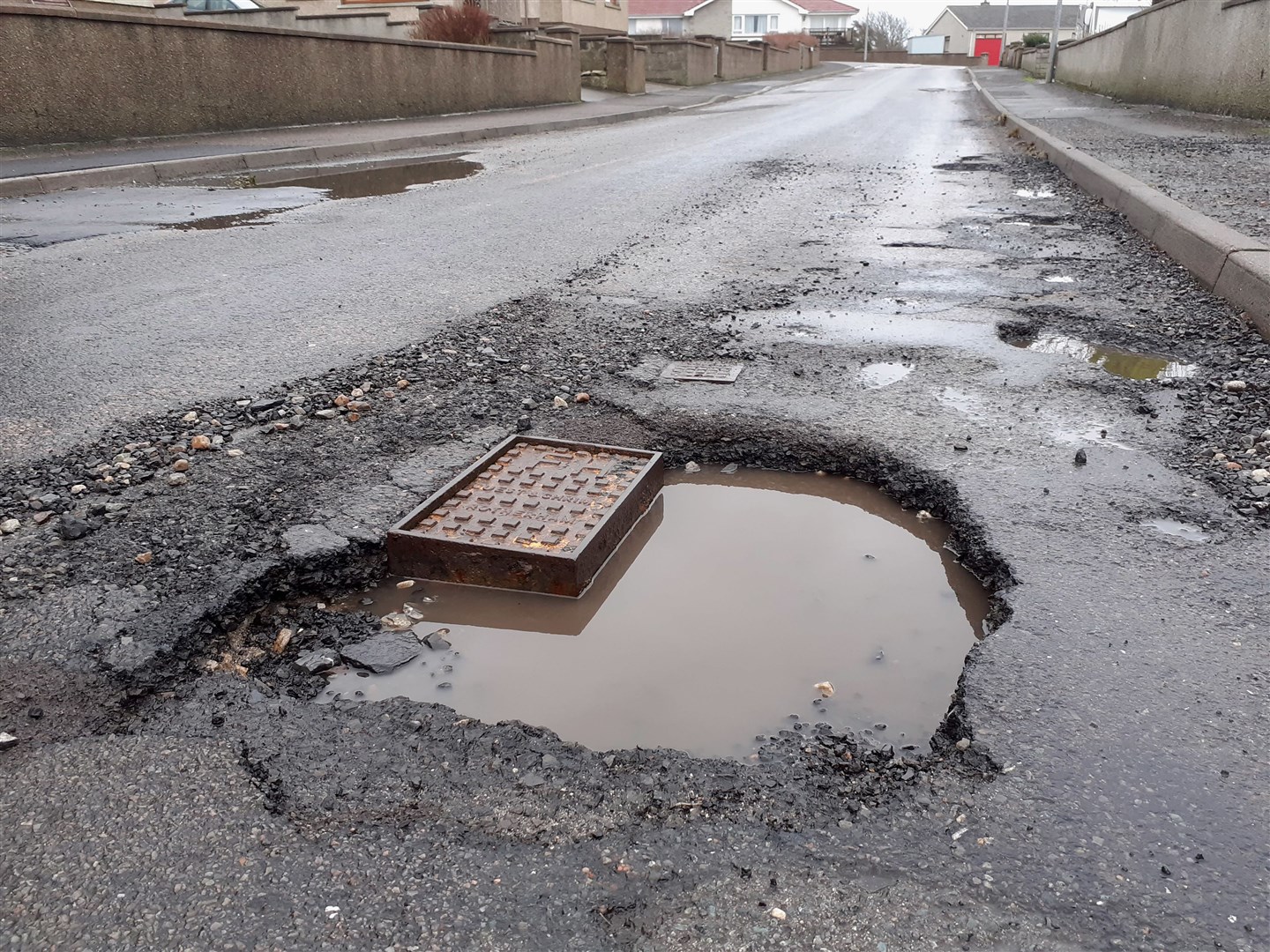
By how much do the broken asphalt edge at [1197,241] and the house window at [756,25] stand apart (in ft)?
296

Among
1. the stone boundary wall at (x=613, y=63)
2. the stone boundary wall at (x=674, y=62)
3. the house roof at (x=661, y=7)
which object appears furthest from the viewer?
the house roof at (x=661, y=7)

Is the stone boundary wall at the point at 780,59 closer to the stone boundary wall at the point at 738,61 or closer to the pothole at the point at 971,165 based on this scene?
the stone boundary wall at the point at 738,61

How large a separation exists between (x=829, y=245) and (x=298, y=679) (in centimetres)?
585

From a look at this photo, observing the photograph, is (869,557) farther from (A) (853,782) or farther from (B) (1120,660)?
(A) (853,782)

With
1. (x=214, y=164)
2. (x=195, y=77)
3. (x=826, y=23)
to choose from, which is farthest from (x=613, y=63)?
(x=826, y=23)

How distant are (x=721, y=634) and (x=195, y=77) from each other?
50.6ft

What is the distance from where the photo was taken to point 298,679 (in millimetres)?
2416

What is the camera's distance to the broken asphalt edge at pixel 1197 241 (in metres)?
4.93

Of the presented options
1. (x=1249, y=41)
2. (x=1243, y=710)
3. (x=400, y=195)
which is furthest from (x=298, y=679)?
(x=1249, y=41)

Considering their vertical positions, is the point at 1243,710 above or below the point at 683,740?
above

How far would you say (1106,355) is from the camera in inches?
180

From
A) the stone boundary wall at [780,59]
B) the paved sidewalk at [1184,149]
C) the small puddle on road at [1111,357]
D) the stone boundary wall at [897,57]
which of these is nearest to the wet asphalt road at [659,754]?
the small puddle on road at [1111,357]

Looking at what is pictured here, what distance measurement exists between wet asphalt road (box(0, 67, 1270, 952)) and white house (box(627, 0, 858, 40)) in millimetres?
66923

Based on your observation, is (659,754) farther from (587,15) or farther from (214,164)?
(587,15)
